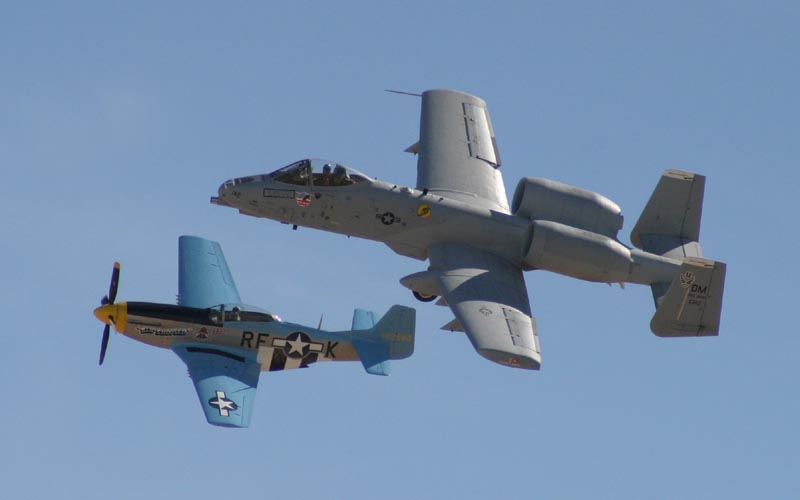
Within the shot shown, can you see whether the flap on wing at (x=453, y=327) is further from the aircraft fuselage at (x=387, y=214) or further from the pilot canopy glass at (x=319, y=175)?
the pilot canopy glass at (x=319, y=175)

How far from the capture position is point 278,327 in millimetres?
60469

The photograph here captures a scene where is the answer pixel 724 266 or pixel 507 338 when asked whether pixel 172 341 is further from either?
pixel 724 266

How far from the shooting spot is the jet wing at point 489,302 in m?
56.6

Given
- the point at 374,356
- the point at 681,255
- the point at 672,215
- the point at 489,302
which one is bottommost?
the point at 374,356

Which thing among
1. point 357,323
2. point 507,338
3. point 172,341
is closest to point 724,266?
point 507,338

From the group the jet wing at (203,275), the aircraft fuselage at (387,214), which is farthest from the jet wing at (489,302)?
the jet wing at (203,275)

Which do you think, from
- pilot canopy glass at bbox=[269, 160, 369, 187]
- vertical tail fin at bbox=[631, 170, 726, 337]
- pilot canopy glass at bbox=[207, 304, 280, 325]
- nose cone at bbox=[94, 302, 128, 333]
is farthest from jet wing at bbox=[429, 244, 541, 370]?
nose cone at bbox=[94, 302, 128, 333]

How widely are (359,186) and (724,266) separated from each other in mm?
11164

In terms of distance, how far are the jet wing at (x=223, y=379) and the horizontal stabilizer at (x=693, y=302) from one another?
11.8 metres

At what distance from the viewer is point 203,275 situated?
63219mm

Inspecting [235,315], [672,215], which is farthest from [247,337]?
[672,215]

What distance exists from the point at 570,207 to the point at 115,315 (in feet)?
45.8

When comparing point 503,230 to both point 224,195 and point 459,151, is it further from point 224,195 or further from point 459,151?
point 224,195

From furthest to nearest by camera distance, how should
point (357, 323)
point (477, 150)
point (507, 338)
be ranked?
1. point (477, 150)
2. point (357, 323)
3. point (507, 338)
